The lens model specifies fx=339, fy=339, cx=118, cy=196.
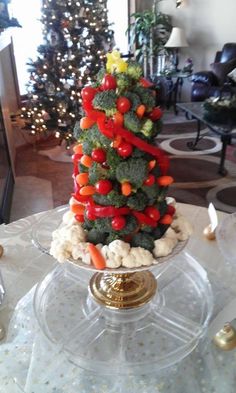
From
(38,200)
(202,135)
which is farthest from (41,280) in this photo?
(202,135)

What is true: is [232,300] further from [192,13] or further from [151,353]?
[192,13]

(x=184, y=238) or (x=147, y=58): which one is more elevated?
(x=147, y=58)

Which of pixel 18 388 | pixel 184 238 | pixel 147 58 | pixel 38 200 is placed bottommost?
pixel 38 200

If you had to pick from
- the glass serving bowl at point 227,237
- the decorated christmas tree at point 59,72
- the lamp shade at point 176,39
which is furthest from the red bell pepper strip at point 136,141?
the lamp shade at point 176,39

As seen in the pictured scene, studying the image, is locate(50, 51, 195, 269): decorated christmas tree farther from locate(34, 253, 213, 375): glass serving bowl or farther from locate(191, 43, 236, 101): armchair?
locate(191, 43, 236, 101): armchair

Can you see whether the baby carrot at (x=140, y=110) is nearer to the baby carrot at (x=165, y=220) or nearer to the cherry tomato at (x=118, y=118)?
the cherry tomato at (x=118, y=118)

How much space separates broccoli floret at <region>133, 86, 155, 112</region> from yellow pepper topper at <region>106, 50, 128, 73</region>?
0.05m

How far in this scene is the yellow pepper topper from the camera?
0.65 m

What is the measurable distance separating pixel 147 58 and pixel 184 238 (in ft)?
16.5

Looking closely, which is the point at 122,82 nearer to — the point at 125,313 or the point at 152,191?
the point at 152,191

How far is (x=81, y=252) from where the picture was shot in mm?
719

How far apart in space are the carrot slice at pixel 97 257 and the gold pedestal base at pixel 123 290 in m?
0.15

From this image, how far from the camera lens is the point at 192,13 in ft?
16.9

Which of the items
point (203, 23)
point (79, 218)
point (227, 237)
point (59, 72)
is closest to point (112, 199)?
point (79, 218)
